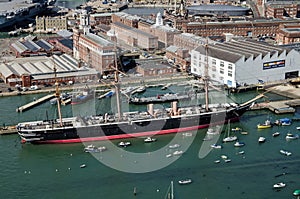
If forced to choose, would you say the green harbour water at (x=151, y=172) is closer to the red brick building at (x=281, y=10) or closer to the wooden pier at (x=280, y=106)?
the wooden pier at (x=280, y=106)

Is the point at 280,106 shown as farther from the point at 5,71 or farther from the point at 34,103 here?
the point at 5,71

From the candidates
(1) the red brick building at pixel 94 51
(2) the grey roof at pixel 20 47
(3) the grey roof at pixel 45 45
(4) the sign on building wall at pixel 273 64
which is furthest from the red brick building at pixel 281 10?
(2) the grey roof at pixel 20 47

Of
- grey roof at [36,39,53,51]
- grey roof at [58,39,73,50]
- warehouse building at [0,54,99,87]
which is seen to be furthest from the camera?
grey roof at [58,39,73,50]

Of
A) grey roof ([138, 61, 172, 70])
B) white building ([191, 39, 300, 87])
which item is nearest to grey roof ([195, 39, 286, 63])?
white building ([191, 39, 300, 87])

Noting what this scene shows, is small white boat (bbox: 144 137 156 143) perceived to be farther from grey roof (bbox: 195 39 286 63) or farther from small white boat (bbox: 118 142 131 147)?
grey roof (bbox: 195 39 286 63)

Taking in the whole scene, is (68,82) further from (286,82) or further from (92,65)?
(286,82)
